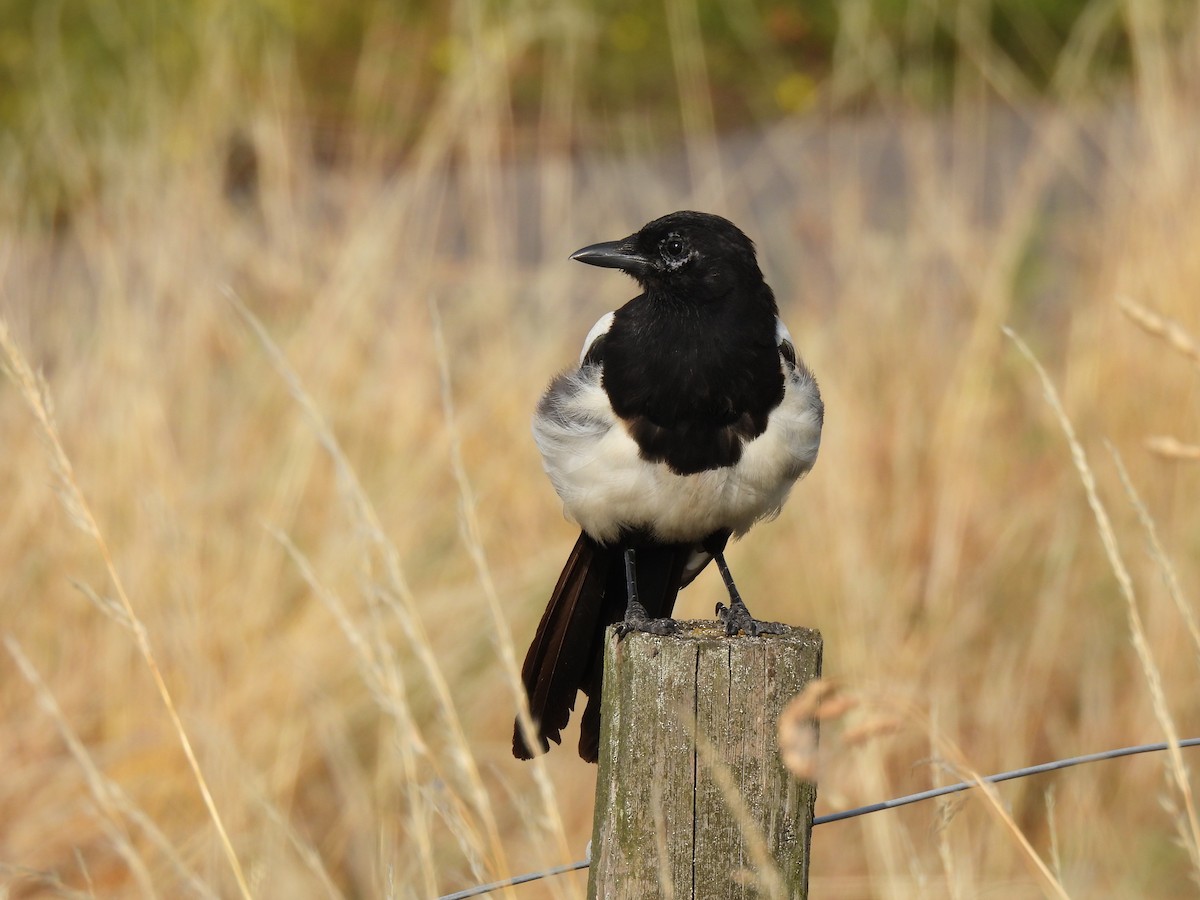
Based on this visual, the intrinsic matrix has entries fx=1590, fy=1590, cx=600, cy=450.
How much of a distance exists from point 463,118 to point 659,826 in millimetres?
2749

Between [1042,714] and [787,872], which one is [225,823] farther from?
[1042,714]

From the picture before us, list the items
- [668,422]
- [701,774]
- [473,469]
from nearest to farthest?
[701,774] → [668,422] → [473,469]

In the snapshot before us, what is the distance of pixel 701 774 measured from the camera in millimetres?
1620

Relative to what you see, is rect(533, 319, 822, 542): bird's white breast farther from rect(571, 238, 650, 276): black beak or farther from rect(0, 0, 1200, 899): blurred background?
rect(0, 0, 1200, 899): blurred background

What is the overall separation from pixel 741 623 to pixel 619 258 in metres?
0.64

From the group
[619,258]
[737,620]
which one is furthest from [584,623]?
[619,258]

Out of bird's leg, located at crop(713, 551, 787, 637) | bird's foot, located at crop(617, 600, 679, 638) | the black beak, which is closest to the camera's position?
bird's foot, located at crop(617, 600, 679, 638)

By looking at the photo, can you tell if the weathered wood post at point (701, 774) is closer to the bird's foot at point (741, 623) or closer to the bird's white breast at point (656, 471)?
the bird's foot at point (741, 623)

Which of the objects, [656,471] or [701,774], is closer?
[701,774]

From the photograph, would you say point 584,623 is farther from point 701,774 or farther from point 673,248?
point 701,774

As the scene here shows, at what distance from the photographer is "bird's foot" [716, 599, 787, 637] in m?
2.19

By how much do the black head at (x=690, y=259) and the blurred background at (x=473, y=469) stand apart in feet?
3.07

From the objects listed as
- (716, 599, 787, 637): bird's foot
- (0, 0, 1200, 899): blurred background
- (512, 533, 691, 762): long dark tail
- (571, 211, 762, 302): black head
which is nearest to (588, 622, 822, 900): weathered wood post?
(716, 599, 787, 637): bird's foot

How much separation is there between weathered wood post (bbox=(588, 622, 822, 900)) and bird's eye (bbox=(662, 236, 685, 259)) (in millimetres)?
1074
